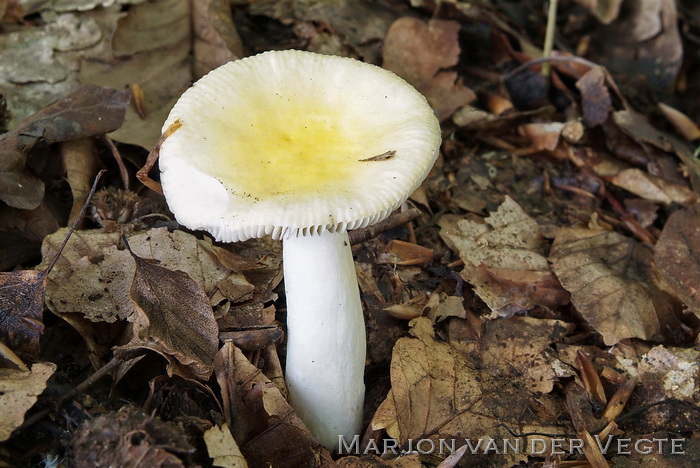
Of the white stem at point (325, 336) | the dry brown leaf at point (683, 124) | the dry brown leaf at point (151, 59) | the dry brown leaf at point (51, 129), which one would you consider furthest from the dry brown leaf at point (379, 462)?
the dry brown leaf at point (683, 124)

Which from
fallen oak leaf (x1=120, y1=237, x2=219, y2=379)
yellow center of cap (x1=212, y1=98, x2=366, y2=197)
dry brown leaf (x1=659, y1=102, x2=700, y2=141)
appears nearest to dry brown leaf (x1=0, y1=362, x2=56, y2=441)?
fallen oak leaf (x1=120, y1=237, x2=219, y2=379)

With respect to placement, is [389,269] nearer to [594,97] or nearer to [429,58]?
[429,58]

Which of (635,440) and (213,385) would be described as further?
(635,440)

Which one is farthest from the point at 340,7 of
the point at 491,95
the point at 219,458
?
the point at 219,458

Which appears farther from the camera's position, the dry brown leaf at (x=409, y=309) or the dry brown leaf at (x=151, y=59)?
the dry brown leaf at (x=151, y=59)

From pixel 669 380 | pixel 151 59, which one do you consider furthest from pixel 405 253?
pixel 151 59

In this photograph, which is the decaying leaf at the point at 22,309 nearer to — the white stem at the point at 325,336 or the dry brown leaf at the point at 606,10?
the white stem at the point at 325,336

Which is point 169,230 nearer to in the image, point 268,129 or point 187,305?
point 187,305
